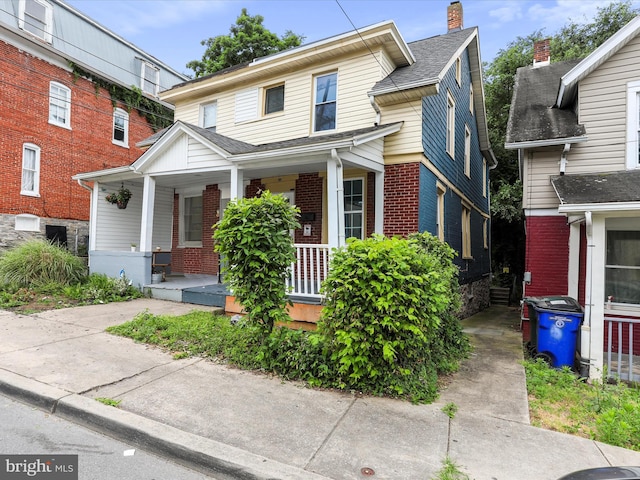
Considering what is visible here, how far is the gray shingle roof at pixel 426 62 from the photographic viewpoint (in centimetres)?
754

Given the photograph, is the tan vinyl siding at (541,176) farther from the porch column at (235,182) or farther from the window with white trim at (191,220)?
the window with white trim at (191,220)

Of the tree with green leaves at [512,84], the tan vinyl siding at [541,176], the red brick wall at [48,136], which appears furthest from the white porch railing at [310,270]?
the red brick wall at [48,136]

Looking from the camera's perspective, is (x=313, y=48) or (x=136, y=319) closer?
Answer: (x=136, y=319)

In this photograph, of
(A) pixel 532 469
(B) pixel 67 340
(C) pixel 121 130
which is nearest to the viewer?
(A) pixel 532 469

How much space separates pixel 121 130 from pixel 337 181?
1489 centimetres

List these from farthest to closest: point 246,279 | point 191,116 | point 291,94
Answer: point 191,116 → point 291,94 → point 246,279

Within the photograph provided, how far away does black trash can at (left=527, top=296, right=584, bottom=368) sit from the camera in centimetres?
568

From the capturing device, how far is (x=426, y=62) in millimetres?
8875

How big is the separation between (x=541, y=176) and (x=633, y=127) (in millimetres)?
1676

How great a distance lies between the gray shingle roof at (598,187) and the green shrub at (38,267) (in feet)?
36.7

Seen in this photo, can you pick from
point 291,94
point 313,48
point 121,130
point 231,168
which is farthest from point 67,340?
point 121,130

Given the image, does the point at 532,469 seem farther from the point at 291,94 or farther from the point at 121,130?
the point at 121,130

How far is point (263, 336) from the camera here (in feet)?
15.4

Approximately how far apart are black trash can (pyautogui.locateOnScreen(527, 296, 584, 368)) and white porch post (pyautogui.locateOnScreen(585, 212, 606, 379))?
0.24 metres
